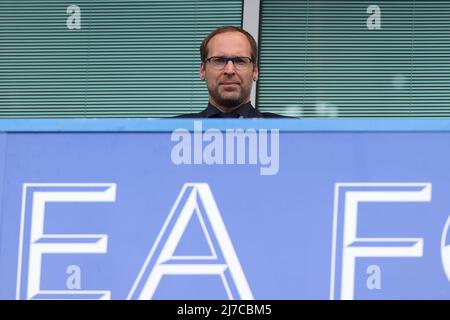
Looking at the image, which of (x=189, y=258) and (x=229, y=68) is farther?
(x=229, y=68)

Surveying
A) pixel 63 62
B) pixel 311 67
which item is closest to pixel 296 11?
pixel 311 67

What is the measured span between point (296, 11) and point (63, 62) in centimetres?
165

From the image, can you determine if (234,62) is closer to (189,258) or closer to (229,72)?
(229,72)

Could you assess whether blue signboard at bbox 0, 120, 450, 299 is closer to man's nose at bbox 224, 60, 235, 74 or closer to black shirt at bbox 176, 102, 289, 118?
black shirt at bbox 176, 102, 289, 118

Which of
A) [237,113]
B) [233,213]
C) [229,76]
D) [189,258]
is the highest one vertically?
[229,76]

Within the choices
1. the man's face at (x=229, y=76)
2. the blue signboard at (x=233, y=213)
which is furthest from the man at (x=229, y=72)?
the blue signboard at (x=233, y=213)

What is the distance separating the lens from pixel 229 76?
15.1ft

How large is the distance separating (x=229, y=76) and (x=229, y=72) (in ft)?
0.06

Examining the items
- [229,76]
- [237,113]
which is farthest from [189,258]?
[229,76]

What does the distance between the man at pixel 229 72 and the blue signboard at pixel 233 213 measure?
35.0 inches

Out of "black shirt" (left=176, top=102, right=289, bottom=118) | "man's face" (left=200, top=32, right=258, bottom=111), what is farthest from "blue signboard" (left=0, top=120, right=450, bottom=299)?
"man's face" (left=200, top=32, right=258, bottom=111)

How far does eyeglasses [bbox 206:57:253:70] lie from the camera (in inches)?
181

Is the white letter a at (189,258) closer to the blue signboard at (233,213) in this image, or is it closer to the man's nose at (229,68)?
the blue signboard at (233,213)

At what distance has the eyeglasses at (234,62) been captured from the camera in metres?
4.60
